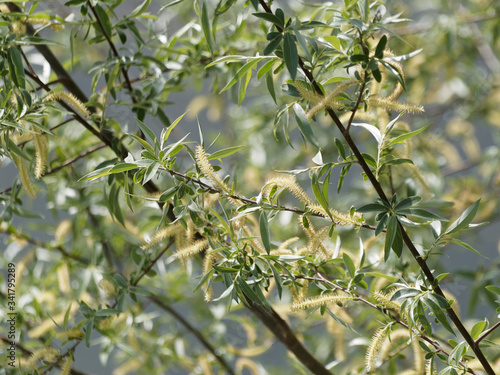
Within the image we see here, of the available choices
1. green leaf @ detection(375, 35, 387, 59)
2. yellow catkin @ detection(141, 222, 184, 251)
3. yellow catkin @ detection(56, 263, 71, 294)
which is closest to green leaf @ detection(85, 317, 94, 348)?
yellow catkin @ detection(141, 222, 184, 251)

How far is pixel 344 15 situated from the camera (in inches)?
22.5

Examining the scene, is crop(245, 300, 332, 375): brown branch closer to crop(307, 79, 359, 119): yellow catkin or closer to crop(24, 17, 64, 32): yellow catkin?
crop(307, 79, 359, 119): yellow catkin

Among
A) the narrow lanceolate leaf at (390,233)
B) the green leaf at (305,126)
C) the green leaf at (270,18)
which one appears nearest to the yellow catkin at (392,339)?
the narrow lanceolate leaf at (390,233)

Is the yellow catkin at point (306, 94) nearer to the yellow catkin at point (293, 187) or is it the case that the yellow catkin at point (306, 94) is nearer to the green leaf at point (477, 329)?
the yellow catkin at point (293, 187)

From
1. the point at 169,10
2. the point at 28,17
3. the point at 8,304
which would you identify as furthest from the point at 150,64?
the point at 169,10

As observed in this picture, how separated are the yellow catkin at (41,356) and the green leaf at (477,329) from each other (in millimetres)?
514

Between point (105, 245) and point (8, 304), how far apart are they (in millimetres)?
224

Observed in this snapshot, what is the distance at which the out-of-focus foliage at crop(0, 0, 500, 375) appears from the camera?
1.85ft

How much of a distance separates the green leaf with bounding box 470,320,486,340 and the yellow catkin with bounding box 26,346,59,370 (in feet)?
1.69

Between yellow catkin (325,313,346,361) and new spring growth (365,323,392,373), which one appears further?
yellow catkin (325,313,346,361)

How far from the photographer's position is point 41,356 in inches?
30.0

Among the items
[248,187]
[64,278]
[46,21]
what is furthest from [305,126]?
[248,187]

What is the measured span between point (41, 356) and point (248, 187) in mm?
885

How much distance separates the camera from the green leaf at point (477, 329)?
60 cm
